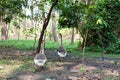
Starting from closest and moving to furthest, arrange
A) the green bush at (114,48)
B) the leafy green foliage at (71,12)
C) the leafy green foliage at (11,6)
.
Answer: the leafy green foliage at (71,12) → the leafy green foliage at (11,6) → the green bush at (114,48)

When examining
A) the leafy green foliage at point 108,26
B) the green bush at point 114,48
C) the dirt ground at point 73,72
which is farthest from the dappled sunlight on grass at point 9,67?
the green bush at point 114,48

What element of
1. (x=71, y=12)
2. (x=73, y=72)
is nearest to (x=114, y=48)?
(x=71, y=12)

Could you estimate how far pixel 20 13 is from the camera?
14.3m

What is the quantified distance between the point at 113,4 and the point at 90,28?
1756 mm

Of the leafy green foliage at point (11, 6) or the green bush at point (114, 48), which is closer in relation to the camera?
the leafy green foliage at point (11, 6)

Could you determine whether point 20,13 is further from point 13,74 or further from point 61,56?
point 13,74

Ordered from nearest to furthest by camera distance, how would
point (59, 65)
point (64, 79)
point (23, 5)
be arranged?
point (64, 79) < point (59, 65) < point (23, 5)

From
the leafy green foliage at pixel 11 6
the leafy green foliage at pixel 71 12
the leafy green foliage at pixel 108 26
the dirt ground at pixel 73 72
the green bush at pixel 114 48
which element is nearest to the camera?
the dirt ground at pixel 73 72

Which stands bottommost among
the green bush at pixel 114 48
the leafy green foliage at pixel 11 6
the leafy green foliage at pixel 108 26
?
the green bush at pixel 114 48

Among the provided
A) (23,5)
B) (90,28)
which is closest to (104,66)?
(23,5)

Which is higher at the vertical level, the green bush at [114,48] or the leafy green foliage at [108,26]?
the leafy green foliage at [108,26]

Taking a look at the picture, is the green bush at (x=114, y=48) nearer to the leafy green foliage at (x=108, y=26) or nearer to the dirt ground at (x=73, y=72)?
the leafy green foliage at (x=108, y=26)

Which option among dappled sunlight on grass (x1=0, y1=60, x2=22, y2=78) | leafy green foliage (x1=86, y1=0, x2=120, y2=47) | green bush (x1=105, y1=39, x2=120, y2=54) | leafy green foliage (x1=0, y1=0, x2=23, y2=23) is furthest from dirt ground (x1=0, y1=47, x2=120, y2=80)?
leafy green foliage (x1=86, y1=0, x2=120, y2=47)

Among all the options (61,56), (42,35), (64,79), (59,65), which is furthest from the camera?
(42,35)
